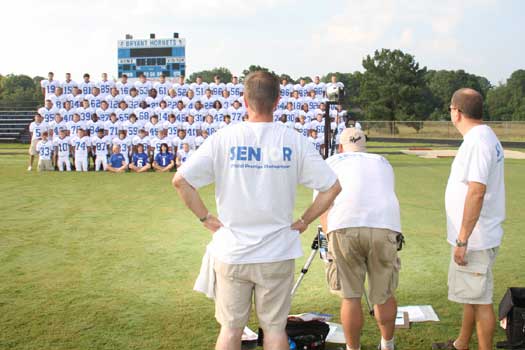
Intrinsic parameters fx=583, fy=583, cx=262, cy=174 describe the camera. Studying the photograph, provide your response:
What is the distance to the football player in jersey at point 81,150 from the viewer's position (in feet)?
65.7

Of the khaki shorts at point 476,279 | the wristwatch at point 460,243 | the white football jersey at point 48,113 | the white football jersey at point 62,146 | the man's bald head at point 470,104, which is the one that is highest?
the man's bald head at point 470,104

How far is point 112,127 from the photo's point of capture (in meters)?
20.6

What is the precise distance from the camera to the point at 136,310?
17.9ft

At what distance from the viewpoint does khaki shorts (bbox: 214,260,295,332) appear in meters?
3.38

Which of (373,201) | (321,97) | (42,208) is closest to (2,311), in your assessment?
Result: (373,201)

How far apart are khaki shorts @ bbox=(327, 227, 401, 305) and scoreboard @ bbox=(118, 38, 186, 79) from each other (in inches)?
1014

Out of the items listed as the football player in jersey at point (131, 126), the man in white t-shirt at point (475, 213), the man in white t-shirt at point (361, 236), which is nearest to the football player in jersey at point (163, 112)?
the football player in jersey at point (131, 126)

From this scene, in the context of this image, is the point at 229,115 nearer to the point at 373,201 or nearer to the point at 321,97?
the point at 321,97

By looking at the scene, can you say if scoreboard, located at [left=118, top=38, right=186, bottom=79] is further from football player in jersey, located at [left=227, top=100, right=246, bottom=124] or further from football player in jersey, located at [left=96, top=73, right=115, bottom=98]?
football player in jersey, located at [left=227, top=100, right=246, bottom=124]

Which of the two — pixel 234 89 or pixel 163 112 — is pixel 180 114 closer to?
pixel 163 112

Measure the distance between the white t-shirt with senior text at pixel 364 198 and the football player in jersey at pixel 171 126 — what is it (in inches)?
667

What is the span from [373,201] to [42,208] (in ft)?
28.8

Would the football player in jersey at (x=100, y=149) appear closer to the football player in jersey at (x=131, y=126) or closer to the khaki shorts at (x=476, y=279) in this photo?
the football player in jersey at (x=131, y=126)

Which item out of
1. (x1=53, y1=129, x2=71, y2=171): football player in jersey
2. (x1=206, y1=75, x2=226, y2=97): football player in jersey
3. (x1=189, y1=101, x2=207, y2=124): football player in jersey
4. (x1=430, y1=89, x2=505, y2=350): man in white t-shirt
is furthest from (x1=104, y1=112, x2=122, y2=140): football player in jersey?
(x1=430, y1=89, x2=505, y2=350): man in white t-shirt
